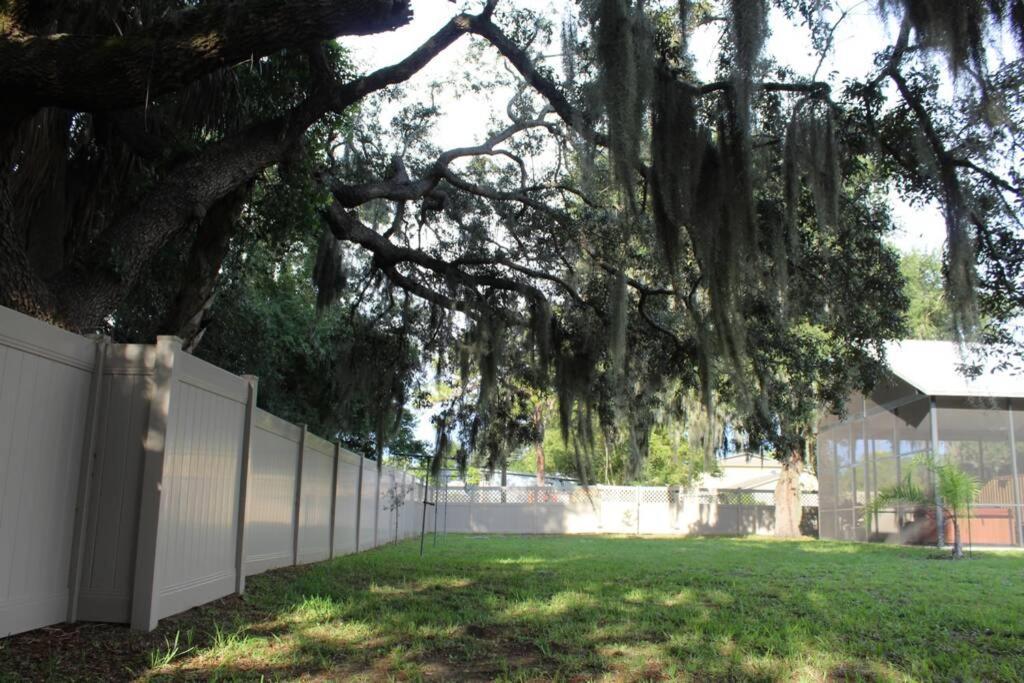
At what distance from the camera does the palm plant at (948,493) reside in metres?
11.6

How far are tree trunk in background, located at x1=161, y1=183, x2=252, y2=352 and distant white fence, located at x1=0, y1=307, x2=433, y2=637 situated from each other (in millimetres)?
1066

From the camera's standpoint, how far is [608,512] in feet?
A: 69.1

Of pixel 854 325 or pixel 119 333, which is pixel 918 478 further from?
pixel 119 333

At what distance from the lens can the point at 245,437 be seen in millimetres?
5438

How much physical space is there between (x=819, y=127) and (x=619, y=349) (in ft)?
8.71

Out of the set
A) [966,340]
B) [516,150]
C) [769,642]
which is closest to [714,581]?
[769,642]

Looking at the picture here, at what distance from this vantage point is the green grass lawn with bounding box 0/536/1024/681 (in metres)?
3.48

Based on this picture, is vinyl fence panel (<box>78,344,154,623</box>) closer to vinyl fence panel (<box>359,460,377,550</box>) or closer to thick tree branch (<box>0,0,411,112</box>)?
thick tree branch (<box>0,0,411,112</box>)

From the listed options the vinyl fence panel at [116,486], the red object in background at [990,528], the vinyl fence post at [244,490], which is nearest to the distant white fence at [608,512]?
the red object in background at [990,528]

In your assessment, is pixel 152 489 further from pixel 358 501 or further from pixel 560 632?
pixel 358 501

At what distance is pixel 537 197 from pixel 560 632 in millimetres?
5954

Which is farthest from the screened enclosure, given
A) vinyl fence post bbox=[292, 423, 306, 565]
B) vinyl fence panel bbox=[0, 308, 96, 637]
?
vinyl fence panel bbox=[0, 308, 96, 637]

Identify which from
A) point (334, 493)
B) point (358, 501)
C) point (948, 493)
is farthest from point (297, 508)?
point (948, 493)

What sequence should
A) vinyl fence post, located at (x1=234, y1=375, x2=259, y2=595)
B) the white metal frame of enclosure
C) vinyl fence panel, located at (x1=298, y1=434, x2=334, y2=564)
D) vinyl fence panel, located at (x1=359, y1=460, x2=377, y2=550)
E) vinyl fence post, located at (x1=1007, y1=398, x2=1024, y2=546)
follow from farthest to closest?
the white metal frame of enclosure, vinyl fence post, located at (x1=1007, y1=398, x2=1024, y2=546), vinyl fence panel, located at (x1=359, y1=460, x2=377, y2=550), vinyl fence panel, located at (x1=298, y1=434, x2=334, y2=564), vinyl fence post, located at (x1=234, y1=375, x2=259, y2=595)
